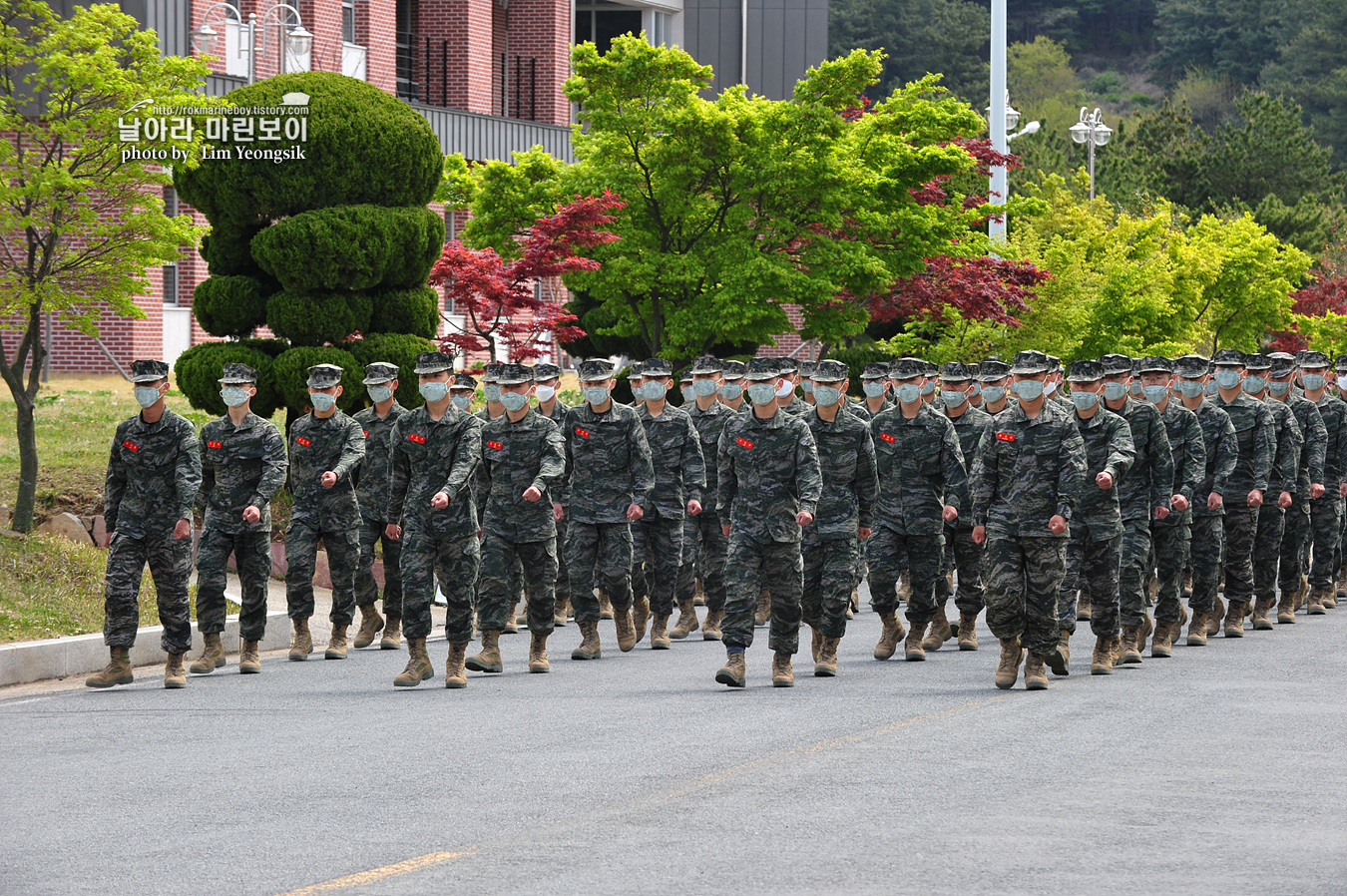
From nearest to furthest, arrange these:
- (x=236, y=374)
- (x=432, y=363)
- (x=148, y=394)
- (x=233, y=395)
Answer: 1. (x=148, y=394)
2. (x=432, y=363)
3. (x=233, y=395)
4. (x=236, y=374)

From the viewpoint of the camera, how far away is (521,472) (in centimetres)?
1316

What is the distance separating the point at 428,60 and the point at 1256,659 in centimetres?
2868

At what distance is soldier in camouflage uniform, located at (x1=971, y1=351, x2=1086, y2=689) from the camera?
39.7ft

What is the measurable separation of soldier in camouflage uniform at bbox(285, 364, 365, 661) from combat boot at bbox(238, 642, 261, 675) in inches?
27.8

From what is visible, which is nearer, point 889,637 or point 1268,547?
point 889,637

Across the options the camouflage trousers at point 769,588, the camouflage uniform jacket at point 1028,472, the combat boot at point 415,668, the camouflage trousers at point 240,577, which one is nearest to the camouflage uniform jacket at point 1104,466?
the camouflage uniform jacket at point 1028,472

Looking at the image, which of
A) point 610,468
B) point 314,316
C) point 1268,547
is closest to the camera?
point 610,468

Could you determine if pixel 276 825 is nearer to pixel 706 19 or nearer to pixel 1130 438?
pixel 1130 438

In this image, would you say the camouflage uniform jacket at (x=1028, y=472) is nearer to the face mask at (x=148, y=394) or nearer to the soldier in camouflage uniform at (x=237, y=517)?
the soldier in camouflage uniform at (x=237, y=517)

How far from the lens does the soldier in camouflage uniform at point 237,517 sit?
13.3 metres

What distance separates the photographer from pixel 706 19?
4703 centimetres

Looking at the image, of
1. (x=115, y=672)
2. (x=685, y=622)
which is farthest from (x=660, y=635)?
(x=115, y=672)

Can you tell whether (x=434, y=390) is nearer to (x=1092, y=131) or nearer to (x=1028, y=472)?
(x=1028, y=472)

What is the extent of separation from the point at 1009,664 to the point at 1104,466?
1.81 meters
